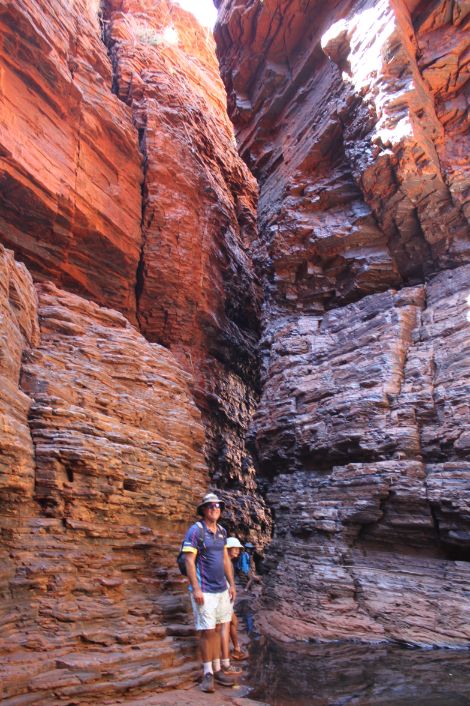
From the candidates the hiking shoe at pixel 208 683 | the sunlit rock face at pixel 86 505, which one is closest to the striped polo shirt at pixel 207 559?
the hiking shoe at pixel 208 683

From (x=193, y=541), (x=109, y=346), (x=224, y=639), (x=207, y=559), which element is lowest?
(x=224, y=639)

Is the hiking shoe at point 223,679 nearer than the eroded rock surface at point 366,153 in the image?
Yes

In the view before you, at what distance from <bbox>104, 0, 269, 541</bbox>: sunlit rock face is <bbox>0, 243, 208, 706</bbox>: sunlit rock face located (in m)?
4.25

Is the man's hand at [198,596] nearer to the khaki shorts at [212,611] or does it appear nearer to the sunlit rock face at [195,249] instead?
the khaki shorts at [212,611]

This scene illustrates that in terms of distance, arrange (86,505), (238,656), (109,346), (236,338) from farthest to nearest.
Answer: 1. (236,338)
2. (109,346)
3. (86,505)
4. (238,656)

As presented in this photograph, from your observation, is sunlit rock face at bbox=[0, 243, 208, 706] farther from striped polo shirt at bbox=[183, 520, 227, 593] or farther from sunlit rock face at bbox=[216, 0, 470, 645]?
sunlit rock face at bbox=[216, 0, 470, 645]

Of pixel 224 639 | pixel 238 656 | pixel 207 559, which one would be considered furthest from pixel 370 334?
pixel 224 639

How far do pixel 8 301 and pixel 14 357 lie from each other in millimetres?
940

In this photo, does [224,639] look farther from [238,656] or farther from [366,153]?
[366,153]

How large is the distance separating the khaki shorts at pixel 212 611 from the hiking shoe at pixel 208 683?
479 millimetres

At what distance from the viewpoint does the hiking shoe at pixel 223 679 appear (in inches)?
220

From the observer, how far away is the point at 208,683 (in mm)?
5496

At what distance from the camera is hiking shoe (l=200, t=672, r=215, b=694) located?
5.43m

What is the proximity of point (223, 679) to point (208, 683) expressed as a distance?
245 millimetres
